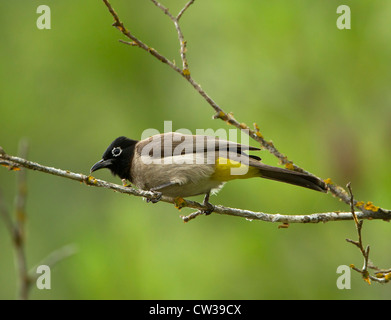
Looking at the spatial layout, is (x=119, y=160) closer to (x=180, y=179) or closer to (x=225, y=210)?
(x=180, y=179)

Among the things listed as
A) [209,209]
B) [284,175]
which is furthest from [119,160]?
[284,175]

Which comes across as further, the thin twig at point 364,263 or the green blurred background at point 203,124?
the green blurred background at point 203,124

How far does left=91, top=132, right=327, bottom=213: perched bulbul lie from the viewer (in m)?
4.55

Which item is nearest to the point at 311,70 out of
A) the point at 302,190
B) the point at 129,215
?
the point at 302,190

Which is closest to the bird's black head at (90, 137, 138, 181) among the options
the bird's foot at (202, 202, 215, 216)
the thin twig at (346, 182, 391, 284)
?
the bird's foot at (202, 202, 215, 216)

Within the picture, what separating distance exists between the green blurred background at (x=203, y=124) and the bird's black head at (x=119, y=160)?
2.21 metres

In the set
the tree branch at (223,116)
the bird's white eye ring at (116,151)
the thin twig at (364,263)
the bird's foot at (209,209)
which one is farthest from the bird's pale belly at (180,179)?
the thin twig at (364,263)

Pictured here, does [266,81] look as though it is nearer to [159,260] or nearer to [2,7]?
[159,260]

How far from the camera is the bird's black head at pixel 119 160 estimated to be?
4988 mm

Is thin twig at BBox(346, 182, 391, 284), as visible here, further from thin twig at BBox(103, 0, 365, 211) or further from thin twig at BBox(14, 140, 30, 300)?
thin twig at BBox(14, 140, 30, 300)

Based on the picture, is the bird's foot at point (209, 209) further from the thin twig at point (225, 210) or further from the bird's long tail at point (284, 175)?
the bird's long tail at point (284, 175)

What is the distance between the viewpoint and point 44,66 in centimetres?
977

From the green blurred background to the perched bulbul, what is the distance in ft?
7.58

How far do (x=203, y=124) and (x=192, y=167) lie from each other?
351 cm
